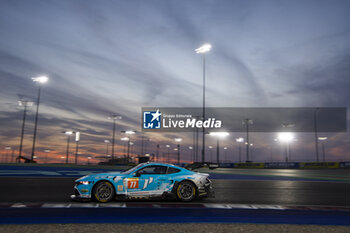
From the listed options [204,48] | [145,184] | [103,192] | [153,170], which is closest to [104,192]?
[103,192]

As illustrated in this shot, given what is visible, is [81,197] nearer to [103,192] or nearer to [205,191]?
[103,192]

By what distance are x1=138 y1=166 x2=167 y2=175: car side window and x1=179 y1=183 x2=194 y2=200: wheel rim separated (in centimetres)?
71

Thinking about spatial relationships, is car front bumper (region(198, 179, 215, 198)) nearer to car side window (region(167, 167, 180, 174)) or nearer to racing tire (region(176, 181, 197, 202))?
racing tire (region(176, 181, 197, 202))

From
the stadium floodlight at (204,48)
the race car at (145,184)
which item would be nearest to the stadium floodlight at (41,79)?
the stadium floodlight at (204,48)

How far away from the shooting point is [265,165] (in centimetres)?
6212

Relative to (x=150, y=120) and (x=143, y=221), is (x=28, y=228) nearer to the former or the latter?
(x=143, y=221)

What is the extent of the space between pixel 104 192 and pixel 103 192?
0.09ft

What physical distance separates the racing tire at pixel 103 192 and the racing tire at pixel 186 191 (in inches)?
73.6

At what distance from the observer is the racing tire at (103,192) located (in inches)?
314

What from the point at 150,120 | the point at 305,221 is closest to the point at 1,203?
the point at 305,221

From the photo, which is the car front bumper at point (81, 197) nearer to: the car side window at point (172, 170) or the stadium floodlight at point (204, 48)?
the car side window at point (172, 170)

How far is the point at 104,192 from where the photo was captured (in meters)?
8.06

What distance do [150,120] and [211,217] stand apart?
31517 millimetres

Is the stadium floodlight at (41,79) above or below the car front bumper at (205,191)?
above
